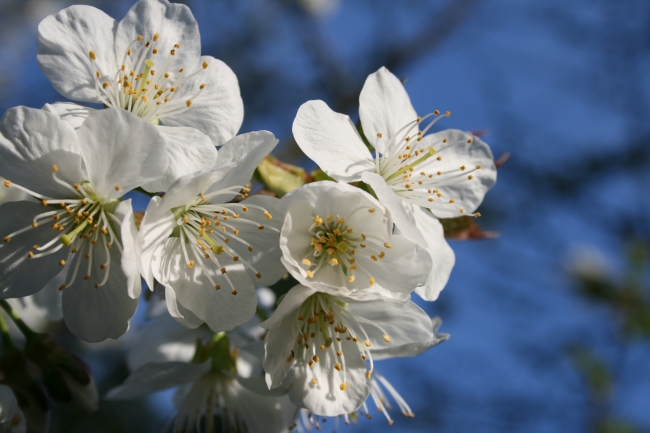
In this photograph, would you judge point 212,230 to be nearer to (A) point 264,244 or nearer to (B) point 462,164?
(A) point 264,244

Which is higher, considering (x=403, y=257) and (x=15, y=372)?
(x=403, y=257)

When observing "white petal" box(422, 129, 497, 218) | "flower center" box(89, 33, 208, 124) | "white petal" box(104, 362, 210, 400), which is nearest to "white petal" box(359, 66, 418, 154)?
"white petal" box(422, 129, 497, 218)

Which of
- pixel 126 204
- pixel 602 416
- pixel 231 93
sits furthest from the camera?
pixel 602 416

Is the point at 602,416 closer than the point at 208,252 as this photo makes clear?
No

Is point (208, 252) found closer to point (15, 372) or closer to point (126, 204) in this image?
point (126, 204)

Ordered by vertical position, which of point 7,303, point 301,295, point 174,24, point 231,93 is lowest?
point 7,303

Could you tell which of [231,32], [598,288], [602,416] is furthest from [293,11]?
[602,416]

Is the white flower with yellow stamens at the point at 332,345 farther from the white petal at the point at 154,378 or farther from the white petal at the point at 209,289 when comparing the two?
the white petal at the point at 154,378

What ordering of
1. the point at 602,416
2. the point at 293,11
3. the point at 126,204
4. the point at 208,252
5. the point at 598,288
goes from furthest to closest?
the point at 293,11 → the point at 598,288 → the point at 602,416 → the point at 208,252 → the point at 126,204
